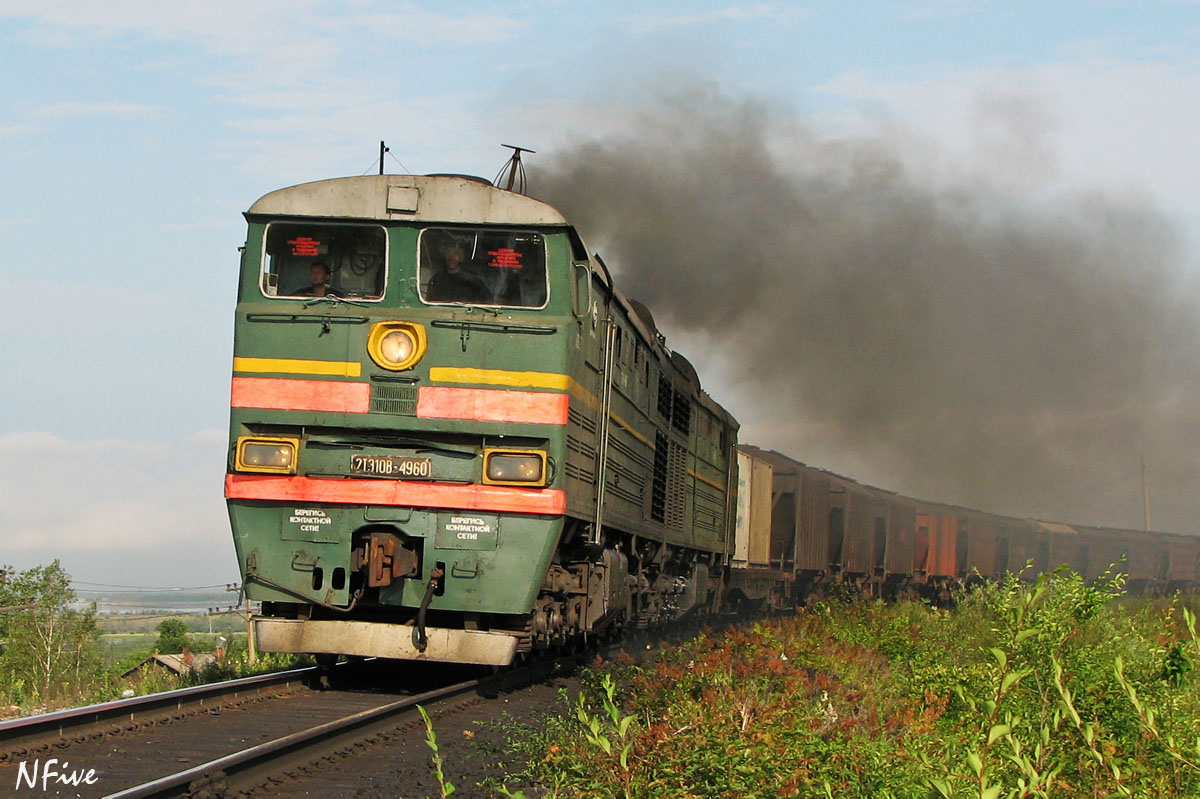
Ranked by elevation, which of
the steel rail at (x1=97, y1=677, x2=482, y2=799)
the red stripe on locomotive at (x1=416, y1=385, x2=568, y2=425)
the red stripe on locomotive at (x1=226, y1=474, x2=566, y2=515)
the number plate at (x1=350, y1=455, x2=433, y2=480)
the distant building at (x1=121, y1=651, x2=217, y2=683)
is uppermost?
the red stripe on locomotive at (x1=416, y1=385, x2=568, y2=425)

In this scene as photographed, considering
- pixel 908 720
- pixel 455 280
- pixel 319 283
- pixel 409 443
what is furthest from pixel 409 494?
pixel 908 720

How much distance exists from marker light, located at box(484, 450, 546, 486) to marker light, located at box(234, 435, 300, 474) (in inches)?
58.4

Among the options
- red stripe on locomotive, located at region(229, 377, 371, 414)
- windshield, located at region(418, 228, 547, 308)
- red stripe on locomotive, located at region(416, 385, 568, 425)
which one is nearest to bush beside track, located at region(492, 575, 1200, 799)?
red stripe on locomotive, located at region(416, 385, 568, 425)

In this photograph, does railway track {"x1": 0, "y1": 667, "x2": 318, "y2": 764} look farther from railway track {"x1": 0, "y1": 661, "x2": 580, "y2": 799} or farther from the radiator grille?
the radiator grille

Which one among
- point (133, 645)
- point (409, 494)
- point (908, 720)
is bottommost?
point (133, 645)

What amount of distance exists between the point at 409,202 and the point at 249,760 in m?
4.80

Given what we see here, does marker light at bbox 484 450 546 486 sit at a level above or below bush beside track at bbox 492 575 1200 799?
above

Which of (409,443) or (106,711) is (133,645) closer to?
(409,443)

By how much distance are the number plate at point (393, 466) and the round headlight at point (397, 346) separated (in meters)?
0.75

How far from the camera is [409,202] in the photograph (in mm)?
9680

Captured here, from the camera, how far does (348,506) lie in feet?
30.3

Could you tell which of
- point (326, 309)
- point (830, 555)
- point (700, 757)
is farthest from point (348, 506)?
point (830, 555)

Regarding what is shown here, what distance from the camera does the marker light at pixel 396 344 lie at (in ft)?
30.8

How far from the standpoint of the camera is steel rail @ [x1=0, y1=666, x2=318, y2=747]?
6809mm
